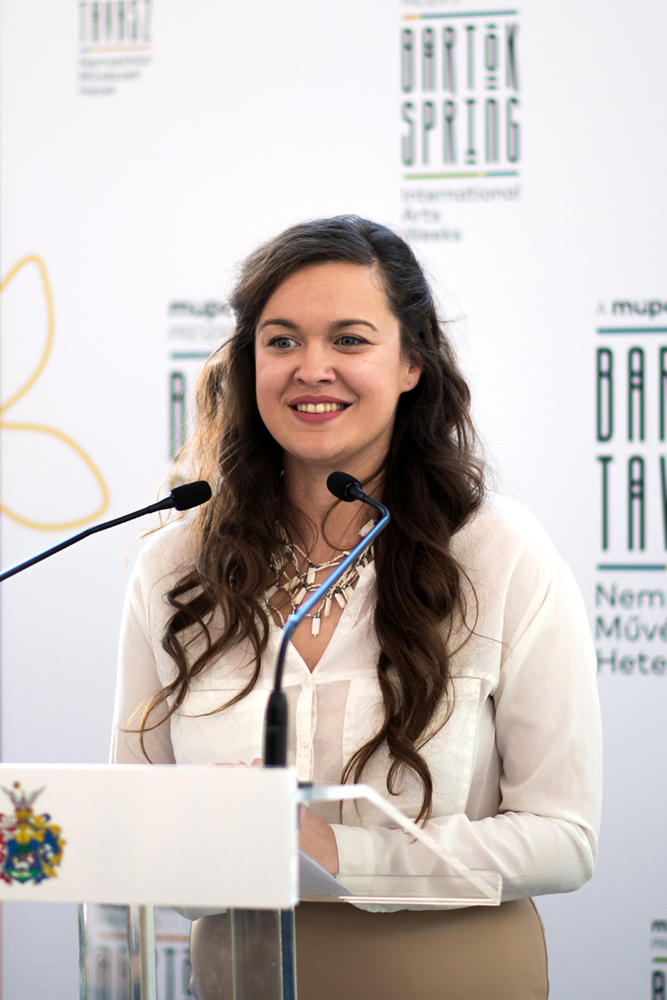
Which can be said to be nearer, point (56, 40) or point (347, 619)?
point (347, 619)

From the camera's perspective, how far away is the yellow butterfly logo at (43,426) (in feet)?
7.98

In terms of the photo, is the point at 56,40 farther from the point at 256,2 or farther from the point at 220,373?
the point at 220,373

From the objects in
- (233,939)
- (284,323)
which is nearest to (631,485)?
(284,323)

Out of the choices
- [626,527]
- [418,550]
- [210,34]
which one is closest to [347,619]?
[418,550]

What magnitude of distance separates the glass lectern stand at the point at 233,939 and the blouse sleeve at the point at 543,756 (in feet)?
1.07

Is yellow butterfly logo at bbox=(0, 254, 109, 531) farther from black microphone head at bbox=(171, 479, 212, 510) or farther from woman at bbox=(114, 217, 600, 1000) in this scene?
black microphone head at bbox=(171, 479, 212, 510)

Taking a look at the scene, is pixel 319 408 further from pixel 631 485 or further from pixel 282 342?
pixel 631 485

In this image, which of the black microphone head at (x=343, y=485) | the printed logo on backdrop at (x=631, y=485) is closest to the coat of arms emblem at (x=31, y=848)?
the black microphone head at (x=343, y=485)

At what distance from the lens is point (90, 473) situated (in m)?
2.44

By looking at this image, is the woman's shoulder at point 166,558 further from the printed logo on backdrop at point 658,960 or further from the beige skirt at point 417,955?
the printed logo on backdrop at point 658,960

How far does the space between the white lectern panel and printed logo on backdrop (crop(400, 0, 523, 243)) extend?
1.81 metres

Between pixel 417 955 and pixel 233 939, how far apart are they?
374 mm

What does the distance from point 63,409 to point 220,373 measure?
890 millimetres

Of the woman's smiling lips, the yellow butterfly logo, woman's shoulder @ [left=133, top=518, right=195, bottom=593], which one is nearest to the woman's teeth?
the woman's smiling lips
